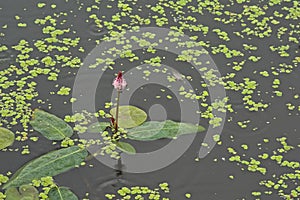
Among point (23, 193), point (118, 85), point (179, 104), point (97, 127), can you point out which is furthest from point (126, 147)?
point (23, 193)

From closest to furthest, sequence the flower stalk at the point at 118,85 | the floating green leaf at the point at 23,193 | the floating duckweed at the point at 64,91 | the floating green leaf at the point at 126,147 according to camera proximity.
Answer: the floating green leaf at the point at 23,193, the flower stalk at the point at 118,85, the floating green leaf at the point at 126,147, the floating duckweed at the point at 64,91

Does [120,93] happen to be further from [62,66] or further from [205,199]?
[205,199]

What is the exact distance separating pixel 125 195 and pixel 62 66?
0.87 meters

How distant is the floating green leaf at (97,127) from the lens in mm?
2729

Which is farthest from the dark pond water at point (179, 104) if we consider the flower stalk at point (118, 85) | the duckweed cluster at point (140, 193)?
the flower stalk at point (118, 85)

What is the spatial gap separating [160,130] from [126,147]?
0.61 feet

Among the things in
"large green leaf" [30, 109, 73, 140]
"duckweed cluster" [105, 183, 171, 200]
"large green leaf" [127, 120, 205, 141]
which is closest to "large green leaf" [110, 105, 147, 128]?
"large green leaf" [127, 120, 205, 141]

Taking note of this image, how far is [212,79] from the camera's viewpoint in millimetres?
3070

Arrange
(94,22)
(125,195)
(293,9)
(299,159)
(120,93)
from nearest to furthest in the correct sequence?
(125,195)
(299,159)
(120,93)
(94,22)
(293,9)

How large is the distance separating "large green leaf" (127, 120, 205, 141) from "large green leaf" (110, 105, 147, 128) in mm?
30

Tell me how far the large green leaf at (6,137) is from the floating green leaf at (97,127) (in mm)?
345

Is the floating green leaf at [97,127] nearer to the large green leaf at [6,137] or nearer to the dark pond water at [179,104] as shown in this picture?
the dark pond water at [179,104]

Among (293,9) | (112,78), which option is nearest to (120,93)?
(112,78)

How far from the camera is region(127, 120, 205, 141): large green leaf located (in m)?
2.72
